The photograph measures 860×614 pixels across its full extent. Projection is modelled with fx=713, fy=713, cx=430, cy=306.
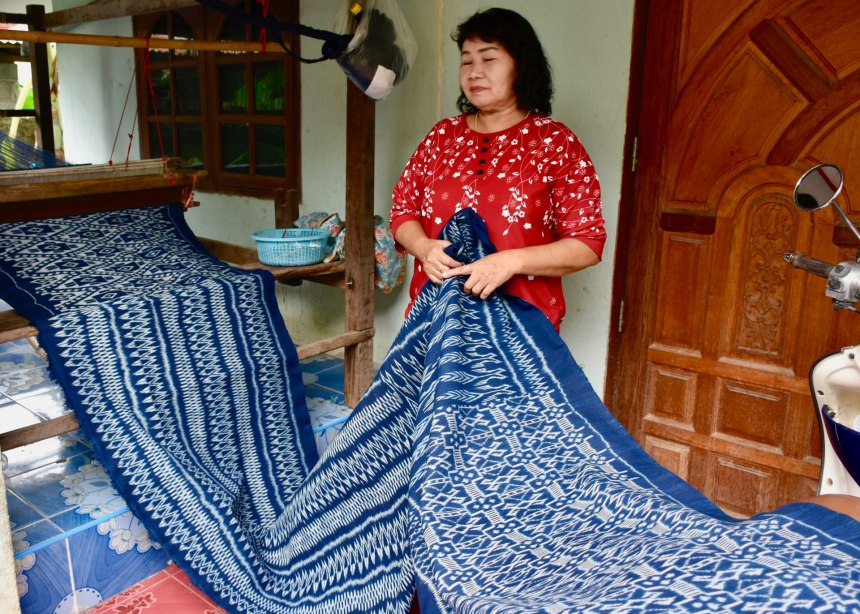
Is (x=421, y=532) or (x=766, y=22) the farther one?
A: (x=766, y=22)

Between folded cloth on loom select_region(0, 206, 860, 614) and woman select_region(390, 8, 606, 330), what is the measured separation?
0.12 metres

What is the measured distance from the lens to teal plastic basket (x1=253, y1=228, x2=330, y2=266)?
2758mm

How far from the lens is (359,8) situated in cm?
239

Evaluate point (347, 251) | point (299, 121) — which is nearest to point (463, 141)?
point (347, 251)

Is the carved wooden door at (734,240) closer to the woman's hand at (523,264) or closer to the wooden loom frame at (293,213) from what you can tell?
the woman's hand at (523,264)

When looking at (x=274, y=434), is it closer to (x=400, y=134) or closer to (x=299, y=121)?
(x=400, y=134)

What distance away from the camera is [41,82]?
177 inches

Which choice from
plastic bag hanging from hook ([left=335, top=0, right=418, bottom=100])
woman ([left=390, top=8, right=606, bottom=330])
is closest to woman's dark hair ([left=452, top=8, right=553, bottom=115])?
woman ([left=390, top=8, right=606, bottom=330])

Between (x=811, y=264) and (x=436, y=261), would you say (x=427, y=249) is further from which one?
(x=811, y=264)

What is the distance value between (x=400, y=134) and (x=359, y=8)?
81 cm

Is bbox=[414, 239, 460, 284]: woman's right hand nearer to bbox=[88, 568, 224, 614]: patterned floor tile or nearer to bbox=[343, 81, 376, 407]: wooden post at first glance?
bbox=[343, 81, 376, 407]: wooden post

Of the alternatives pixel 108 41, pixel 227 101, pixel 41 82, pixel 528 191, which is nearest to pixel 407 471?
pixel 528 191

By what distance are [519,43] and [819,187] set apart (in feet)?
2.82

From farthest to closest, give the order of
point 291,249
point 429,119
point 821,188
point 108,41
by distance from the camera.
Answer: point 429,119 < point 291,249 < point 108,41 < point 821,188
